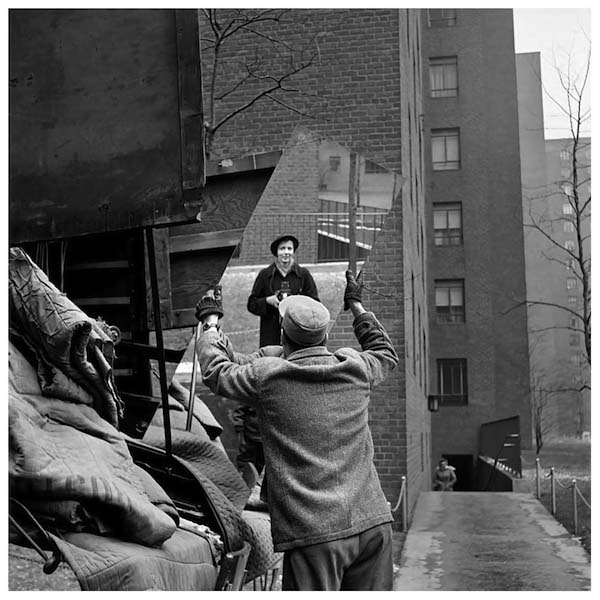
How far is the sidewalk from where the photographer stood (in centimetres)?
503

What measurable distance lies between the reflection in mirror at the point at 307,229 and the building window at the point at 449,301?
17.4 feet

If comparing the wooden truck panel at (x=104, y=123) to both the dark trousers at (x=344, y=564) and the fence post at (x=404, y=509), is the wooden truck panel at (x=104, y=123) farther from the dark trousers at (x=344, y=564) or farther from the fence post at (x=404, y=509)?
the fence post at (x=404, y=509)

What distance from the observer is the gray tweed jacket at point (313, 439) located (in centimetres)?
265

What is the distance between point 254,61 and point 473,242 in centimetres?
389

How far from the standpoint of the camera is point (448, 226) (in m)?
9.65

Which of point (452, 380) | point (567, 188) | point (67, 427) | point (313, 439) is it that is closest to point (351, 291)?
point (313, 439)

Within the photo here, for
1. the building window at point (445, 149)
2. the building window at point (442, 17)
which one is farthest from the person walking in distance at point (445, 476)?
the building window at point (442, 17)

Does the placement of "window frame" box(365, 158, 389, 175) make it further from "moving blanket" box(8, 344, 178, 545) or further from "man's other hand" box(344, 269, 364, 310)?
"moving blanket" box(8, 344, 178, 545)

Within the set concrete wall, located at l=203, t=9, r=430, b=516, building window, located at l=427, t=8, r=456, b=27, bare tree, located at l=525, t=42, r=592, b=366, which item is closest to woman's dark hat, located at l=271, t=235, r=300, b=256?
bare tree, located at l=525, t=42, r=592, b=366

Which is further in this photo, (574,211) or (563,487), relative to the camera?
(563,487)

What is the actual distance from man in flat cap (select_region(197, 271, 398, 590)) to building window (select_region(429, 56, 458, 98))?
6699 mm

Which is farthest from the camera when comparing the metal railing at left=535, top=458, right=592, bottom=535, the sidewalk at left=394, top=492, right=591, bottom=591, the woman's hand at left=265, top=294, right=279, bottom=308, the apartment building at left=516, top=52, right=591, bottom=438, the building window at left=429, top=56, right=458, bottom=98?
the building window at left=429, top=56, right=458, bottom=98

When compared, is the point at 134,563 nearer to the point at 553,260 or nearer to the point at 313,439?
the point at 313,439

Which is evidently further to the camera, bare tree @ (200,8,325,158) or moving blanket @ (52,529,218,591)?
bare tree @ (200,8,325,158)
